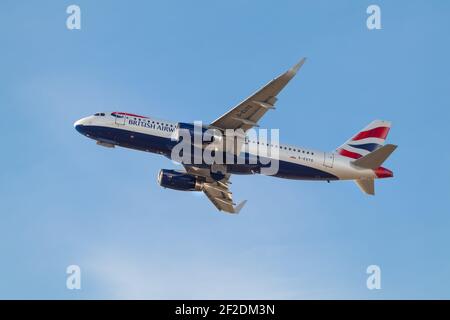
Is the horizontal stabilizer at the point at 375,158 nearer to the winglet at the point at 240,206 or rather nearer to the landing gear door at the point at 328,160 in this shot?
the landing gear door at the point at 328,160

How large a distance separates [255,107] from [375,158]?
12.6 meters

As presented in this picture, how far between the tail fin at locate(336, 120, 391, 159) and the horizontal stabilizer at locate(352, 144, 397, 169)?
4.41m

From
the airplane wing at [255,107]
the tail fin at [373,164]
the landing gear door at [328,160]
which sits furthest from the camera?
the landing gear door at [328,160]

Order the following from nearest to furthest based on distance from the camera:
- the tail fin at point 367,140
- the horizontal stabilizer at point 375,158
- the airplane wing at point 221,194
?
the horizontal stabilizer at point 375,158, the tail fin at point 367,140, the airplane wing at point 221,194

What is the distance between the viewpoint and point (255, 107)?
70.4m

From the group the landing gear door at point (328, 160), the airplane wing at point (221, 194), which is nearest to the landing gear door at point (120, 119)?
the airplane wing at point (221, 194)

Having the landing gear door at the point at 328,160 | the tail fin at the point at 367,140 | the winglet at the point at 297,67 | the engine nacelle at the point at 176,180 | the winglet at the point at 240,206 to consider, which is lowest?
the winglet at the point at 240,206

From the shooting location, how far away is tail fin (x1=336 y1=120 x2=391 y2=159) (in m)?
79.7

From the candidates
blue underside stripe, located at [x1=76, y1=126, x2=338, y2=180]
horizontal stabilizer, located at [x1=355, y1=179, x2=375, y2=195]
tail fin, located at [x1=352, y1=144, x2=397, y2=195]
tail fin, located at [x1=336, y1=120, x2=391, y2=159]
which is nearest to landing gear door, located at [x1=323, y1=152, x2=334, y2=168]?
blue underside stripe, located at [x1=76, y1=126, x2=338, y2=180]

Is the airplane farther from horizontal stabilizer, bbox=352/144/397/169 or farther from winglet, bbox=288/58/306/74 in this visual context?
winglet, bbox=288/58/306/74

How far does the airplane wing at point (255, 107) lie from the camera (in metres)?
66.0

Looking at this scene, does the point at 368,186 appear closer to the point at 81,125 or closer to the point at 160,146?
the point at 160,146

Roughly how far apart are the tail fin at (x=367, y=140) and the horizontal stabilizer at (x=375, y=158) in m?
4.41

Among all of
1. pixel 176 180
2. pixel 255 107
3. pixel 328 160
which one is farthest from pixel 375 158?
pixel 176 180
